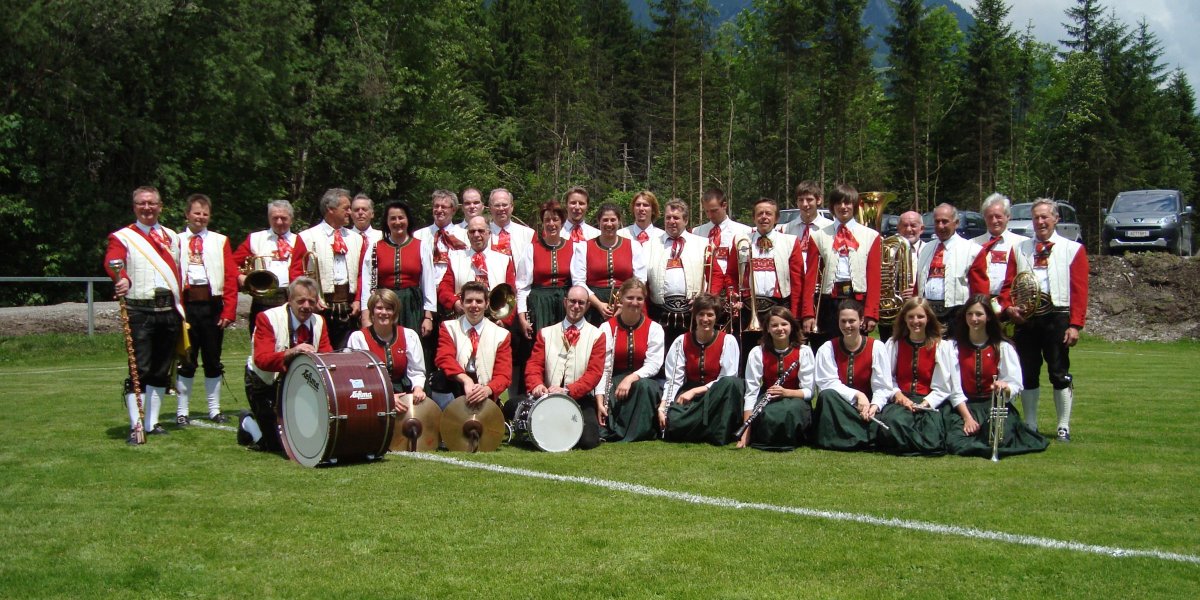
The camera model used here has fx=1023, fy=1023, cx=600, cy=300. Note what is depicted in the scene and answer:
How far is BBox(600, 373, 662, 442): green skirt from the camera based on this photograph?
26.5ft

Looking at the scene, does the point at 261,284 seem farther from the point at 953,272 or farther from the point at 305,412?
the point at 953,272

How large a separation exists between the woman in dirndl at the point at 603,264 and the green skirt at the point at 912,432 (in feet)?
8.07

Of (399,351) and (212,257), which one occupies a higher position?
(212,257)

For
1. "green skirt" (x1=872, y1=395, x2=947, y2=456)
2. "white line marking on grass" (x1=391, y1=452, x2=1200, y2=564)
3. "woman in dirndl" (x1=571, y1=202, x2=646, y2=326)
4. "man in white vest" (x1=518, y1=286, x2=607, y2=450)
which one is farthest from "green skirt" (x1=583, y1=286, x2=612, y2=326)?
"green skirt" (x1=872, y1=395, x2=947, y2=456)

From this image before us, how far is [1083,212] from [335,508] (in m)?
50.0

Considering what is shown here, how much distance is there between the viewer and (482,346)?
791cm

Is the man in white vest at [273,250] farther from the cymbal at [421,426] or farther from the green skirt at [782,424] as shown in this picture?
the green skirt at [782,424]

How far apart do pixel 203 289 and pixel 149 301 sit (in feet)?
2.42

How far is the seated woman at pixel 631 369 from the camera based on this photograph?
26.6 ft

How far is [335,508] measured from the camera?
540 centimetres

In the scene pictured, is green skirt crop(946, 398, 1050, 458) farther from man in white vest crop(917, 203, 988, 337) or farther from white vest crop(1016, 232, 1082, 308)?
white vest crop(1016, 232, 1082, 308)

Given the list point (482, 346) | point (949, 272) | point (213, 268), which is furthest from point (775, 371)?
point (213, 268)

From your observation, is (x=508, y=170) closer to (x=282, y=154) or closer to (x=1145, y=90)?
(x=282, y=154)

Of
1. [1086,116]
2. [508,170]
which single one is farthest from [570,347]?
[1086,116]
